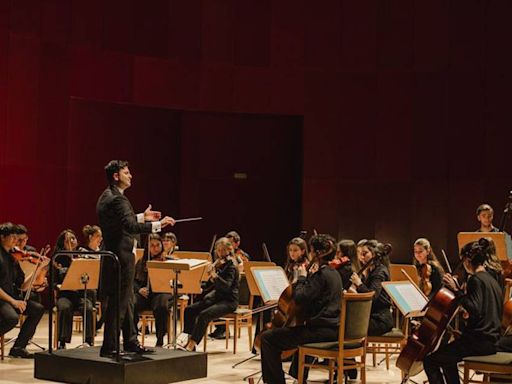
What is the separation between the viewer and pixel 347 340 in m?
6.58

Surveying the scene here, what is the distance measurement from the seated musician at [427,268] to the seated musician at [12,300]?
3462 millimetres

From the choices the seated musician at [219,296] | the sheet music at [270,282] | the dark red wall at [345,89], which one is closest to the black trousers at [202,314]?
the seated musician at [219,296]

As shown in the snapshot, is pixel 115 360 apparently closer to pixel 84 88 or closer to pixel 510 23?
pixel 84 88

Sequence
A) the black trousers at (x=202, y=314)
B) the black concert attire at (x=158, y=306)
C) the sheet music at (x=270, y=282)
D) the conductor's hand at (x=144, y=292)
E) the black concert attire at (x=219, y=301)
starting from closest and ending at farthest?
the sheet music at (x=270, y=282)
the black trousers at (x=202, y=314)
the black concert attire at (x=219, y=301)
the black concert attire at (x=158, y=306)
the conductor's hand at (x=144, y=292)

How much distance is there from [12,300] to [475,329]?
157 inches

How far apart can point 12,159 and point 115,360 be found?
205 inches

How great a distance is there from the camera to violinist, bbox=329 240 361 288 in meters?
7.01

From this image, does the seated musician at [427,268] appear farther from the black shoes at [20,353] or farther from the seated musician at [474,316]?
the black shoes at [20,353]

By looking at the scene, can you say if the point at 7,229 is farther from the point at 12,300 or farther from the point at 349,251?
the point at 349,251

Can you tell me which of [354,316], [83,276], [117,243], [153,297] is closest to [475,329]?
[354,316]

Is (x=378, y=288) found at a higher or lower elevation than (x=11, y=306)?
higher

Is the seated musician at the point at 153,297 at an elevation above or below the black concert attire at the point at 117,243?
below

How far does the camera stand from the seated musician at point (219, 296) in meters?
8.57

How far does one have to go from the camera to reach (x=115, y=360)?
6527 millimetres
